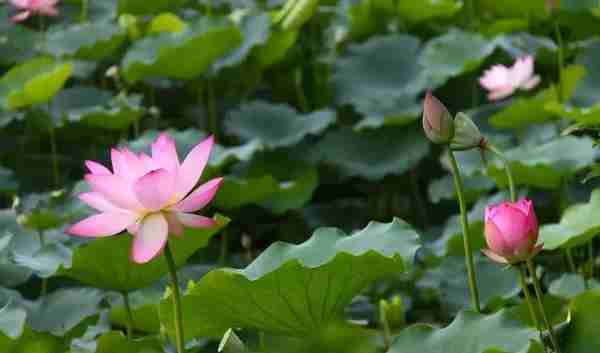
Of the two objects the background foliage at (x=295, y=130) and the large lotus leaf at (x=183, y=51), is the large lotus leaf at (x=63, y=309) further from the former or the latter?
the large lotus leaf at (x=183, y=51)

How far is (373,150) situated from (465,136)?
132 centimetres

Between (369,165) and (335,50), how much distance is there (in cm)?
44

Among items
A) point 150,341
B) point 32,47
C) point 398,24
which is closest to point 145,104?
point 32,47

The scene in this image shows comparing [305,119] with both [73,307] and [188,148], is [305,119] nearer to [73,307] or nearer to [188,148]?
[188,148]

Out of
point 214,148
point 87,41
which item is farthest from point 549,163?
point 87,41

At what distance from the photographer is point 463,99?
8.67 ft

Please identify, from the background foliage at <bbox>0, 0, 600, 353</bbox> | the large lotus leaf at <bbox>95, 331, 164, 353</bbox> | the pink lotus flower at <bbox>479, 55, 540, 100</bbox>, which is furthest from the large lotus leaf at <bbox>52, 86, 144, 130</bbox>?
the large lotus leaf at <bbox>95, 331, 164, 353</bbox>

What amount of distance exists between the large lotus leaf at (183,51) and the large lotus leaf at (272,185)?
230 mm

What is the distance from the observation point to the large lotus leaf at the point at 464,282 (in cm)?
170

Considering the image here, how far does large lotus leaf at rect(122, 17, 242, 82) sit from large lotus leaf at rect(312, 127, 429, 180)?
0.28m

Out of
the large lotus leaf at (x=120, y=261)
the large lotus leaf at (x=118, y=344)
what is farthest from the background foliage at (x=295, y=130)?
the large lotus leaf at (x=118, y=344)

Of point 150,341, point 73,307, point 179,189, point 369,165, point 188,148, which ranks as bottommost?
point 369,165

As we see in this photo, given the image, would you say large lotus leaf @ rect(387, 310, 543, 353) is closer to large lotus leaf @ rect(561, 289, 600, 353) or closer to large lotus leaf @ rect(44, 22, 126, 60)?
large lotus leaf @ rect(561, 289, 600, 353)

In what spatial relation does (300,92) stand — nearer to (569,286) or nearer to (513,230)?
(569,286)
